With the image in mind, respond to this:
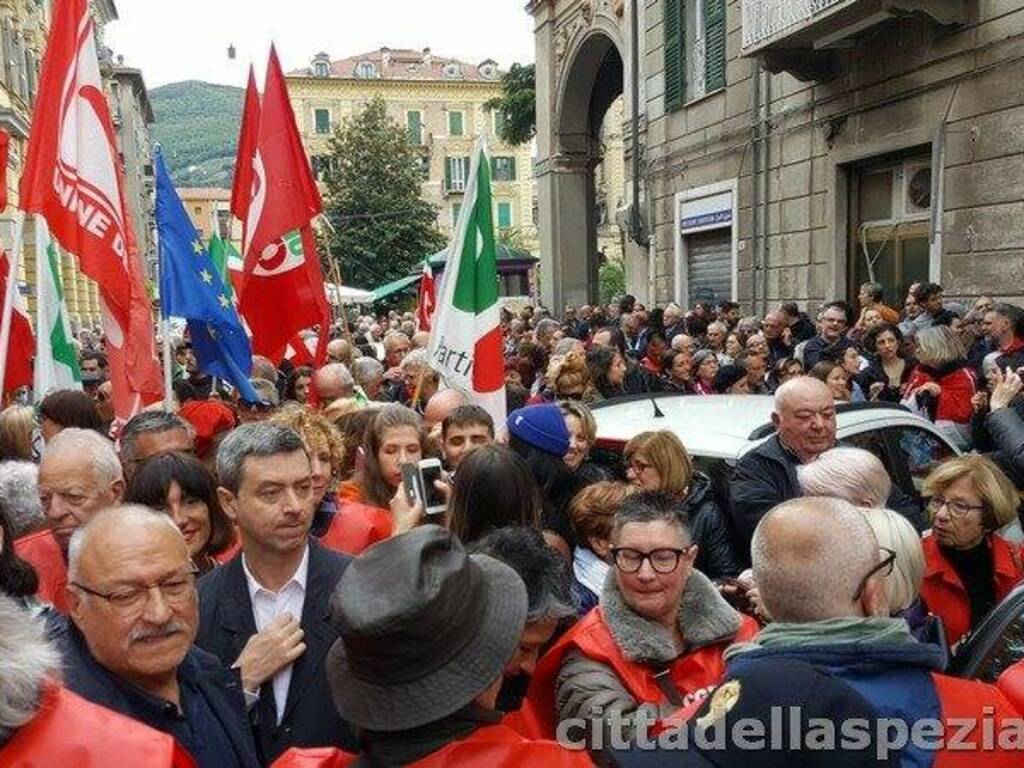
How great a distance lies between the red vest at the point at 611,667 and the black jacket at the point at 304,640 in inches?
19.1

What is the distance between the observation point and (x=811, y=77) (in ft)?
41.8

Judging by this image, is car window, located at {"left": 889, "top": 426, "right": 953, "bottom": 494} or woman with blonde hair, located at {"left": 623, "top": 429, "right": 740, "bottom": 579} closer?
woman with blonde hair, located at {"left": 623, "top": 429, "right": 740, "bottom": 579}

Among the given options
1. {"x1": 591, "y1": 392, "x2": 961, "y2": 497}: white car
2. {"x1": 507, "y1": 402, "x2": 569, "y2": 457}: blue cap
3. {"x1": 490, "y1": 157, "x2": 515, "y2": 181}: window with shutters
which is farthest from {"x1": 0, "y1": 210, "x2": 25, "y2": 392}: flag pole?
{"x1": 490, "y1": 157, "x2": 515, "y2": 181}: window with shutters

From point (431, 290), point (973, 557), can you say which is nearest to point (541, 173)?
point (431, 290)

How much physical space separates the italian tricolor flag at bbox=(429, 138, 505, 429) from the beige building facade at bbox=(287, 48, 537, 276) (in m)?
64.1

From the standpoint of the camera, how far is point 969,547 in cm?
320

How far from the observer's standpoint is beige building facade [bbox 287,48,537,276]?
70.5 m

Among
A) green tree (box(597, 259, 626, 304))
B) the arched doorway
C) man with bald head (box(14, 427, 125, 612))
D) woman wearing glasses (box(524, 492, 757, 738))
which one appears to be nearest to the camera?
woman wearing glasses (box(524, 492, 757, 738))

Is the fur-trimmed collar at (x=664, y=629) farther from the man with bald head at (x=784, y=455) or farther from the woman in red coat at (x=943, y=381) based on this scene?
the woman in red coat at (x=943, y=381)

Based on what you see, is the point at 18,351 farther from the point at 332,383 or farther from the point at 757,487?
the point at 757,487

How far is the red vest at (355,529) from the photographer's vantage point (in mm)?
3441

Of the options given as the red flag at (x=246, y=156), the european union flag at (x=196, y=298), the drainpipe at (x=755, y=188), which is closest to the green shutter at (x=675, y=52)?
the drainpipe at (x=755, y=188)

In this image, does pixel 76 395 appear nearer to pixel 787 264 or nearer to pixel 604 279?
pixel 787 264

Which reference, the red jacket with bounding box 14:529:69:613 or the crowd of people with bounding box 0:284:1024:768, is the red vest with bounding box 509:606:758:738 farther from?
the red jacket with bounding box 14:529:69:613
